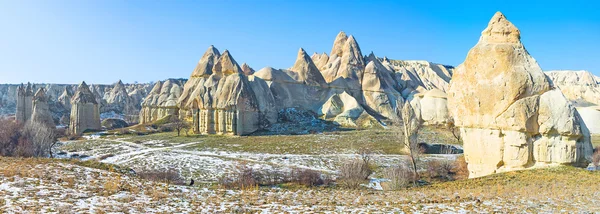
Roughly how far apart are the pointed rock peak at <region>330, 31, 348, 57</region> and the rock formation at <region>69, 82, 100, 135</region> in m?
37.3

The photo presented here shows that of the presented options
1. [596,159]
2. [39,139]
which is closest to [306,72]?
[39,139]

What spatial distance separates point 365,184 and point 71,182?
1070 centimetres

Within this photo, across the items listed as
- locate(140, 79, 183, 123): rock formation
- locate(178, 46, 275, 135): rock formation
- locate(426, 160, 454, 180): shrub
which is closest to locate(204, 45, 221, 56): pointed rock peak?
locate(140, 79, 183, 123): rock formation

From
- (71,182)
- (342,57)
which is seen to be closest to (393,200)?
(71,182)

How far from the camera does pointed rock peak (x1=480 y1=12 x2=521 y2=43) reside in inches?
531

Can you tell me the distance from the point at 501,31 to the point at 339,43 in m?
52.1

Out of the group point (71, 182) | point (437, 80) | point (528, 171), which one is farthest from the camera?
point (437, 80)

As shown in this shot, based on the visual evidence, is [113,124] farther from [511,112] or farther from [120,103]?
[511,112]

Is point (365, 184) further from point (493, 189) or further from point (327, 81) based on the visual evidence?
point (327, 81)

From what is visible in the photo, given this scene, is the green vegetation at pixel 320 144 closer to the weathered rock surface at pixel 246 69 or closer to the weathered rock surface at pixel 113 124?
the weathered rock surface at pixel 113 124

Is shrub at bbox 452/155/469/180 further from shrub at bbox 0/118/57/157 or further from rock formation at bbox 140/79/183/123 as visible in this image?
rock formation at bbox 140/79/183/123

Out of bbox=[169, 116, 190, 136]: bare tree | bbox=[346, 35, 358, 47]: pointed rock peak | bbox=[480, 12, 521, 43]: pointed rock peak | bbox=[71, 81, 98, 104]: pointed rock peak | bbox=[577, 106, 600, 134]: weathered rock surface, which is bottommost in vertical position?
bbox=[169, 116, 190, 136]: bare tree

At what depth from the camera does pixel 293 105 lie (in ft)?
168

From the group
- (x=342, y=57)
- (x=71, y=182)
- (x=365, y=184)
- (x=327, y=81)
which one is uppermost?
(x=342, y=57)
